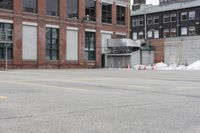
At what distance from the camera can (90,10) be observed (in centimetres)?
6188

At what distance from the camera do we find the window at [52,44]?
180 feet

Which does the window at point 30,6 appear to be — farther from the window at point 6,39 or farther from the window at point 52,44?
the window at point 6,39

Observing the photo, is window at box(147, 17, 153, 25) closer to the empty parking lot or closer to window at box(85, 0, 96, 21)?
window at box(85, 0, 96, 21)

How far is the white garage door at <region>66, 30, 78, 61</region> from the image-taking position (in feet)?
190

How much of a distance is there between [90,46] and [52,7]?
9235mm

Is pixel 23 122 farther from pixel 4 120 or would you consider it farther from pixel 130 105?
pixel 130 105

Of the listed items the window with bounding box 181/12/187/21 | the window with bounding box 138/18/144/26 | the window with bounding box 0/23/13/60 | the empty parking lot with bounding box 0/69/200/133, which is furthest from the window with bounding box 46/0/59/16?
the window with bounding box 138/18/144/26

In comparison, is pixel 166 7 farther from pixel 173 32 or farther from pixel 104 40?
pixel 104 40

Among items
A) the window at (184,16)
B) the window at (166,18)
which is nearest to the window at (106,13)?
the window at (184,16)

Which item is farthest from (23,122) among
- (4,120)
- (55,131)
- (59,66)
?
(59,66)

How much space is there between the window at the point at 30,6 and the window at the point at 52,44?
3.32m

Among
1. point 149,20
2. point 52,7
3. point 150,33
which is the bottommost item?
point 150,33

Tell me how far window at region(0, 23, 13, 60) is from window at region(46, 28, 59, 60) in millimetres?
6104

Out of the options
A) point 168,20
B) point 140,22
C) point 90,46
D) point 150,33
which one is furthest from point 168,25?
point 90,46
